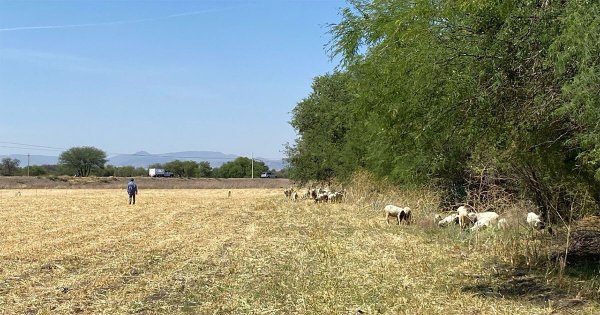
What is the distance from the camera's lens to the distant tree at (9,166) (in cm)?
11393

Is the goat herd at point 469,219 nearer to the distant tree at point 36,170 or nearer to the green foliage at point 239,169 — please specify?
the distant tree at point 36,170

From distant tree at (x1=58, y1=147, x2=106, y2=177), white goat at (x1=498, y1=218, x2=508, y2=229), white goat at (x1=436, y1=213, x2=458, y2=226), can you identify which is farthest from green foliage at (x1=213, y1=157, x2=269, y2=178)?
white goat at (x1=498, y1=218, x2=508, y2=229)

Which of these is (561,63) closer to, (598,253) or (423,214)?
(598,253)

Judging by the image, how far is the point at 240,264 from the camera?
37.7 ft


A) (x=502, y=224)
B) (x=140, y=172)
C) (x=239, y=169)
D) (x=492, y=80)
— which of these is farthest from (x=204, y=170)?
(x=492, y=80)

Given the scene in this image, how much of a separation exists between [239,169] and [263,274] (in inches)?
4611

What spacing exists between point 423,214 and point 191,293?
13.1 m

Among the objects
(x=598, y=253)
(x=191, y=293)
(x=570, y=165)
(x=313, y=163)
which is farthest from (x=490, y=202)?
(x=313, y=163)

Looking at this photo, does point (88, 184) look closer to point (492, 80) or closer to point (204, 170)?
point (204, 170)

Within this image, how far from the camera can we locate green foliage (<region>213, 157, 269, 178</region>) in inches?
4968

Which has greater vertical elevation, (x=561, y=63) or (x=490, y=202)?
(x=561, y=63)

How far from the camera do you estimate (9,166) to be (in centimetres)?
11812

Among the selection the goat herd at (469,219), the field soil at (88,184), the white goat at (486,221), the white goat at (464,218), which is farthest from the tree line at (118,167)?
the white goat at (486,221)

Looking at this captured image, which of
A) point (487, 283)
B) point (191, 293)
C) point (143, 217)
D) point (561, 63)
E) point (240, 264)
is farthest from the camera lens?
point (143, 217)
